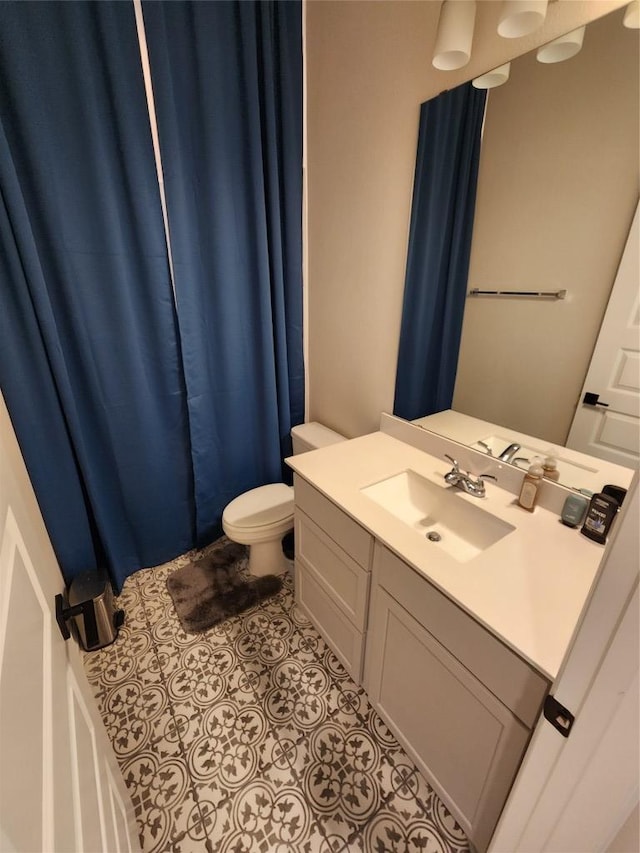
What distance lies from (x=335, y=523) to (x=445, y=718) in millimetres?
595

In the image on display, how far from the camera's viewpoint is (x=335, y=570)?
1296 mm

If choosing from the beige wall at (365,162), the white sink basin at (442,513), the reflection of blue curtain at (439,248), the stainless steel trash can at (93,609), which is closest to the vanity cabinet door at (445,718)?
the white sink basin at (442,513)

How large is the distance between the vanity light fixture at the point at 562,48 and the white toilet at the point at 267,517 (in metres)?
1.56

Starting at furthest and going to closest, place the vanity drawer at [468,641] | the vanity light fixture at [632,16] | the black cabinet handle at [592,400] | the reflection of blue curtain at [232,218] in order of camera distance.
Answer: the reflection of blue curtain at [232,218], the black cabinet handle at [592,400], the vanity light fixture at [632,16], the vanity drawer at [468,641]

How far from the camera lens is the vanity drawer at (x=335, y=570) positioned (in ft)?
3.89

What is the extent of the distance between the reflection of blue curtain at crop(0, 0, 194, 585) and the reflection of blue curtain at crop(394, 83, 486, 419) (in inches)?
42.2

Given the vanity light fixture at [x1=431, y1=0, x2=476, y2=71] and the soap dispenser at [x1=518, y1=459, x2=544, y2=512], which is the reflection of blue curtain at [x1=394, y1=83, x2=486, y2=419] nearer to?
the vanity light fixture at [x1=431, y1=0, x2=476, y2=71]

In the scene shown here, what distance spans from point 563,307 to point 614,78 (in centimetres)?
55

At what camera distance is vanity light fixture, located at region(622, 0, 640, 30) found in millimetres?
840

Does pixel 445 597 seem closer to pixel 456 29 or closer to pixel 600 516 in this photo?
pixel 600 516

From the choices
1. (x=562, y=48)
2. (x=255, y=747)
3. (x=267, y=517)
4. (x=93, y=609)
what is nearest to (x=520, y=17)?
(x=562, y=48)

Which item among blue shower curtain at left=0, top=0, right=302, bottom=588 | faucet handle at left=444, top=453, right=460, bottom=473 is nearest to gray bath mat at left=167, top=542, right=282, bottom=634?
blue shower curtain at left=0, top=0, right=302, bottom=588

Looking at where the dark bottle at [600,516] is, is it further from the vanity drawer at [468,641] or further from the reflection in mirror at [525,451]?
the vanity drawer at [468,641]

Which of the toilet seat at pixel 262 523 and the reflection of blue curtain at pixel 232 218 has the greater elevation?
the reflection of blue curtain at pixel 232 218
